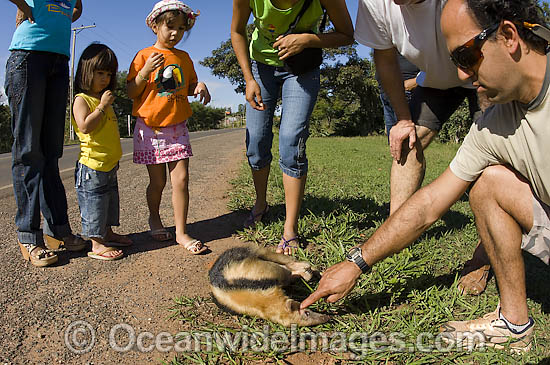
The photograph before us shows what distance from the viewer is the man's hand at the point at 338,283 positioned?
6.66 ft

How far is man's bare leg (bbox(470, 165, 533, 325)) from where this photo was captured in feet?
6.51

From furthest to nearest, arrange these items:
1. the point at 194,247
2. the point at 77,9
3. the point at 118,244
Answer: the point at 77,9 → the point at 118,244 → the point at 194,247

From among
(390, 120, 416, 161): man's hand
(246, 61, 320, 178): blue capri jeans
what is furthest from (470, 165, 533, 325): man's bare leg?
(246, 61, 320, 178): blue capri jeans

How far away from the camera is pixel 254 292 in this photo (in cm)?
214

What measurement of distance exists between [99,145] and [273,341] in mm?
1874

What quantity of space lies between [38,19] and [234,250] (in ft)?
7.01

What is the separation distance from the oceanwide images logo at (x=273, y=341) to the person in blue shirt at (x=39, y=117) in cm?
106

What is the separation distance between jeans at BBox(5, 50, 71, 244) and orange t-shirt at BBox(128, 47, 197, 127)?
0.54m

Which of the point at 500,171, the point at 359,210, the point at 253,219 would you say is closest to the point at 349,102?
the point at 359,210

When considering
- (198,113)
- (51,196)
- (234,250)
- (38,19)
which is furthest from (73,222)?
(198,113)

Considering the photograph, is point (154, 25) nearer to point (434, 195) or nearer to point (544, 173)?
point (434, 195)

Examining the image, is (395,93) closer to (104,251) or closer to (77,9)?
(104,251)

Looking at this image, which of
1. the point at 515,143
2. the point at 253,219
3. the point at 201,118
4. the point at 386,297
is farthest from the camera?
the point at 201,118

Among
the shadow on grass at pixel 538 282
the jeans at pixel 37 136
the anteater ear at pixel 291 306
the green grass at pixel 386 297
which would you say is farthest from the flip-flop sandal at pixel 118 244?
the shadow on grass at pixel 538 282
